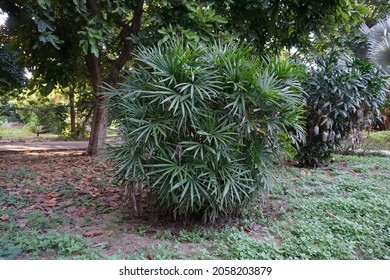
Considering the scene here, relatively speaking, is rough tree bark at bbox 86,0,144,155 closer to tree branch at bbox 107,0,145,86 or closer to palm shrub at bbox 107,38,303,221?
tree branch at bbox 107,0,145,86

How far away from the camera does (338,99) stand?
187 inches

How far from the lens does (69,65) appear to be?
230 inches

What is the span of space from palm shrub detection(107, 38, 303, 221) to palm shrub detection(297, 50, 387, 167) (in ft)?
7.09

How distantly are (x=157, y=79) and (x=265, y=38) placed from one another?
3152 millimetres

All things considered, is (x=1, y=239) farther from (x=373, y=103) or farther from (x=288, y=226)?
(x=373, y=103)

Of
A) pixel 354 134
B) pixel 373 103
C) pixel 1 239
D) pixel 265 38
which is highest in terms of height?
pixel 265 38

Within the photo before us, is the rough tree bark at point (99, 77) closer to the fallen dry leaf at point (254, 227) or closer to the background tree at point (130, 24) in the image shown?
the background tree at point (130, 24)

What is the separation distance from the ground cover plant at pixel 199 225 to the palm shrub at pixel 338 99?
796 millimetres

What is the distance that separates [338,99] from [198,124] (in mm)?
3060

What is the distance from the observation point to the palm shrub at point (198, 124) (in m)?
2.65

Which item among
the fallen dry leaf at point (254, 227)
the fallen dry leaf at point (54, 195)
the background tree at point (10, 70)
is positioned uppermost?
the background tree at point (10, 70)

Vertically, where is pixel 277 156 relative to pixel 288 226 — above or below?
above

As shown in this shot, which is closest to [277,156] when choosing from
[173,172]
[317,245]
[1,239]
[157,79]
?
[317,245]

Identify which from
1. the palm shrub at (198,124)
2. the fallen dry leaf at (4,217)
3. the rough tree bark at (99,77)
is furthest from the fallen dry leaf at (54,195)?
the rough tree bark at (99,77)
